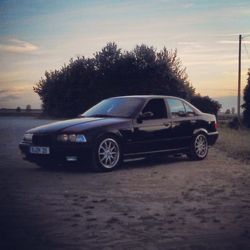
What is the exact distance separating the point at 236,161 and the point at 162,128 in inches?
81.7

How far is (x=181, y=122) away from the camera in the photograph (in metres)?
11.1

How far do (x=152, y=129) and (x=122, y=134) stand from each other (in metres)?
0.91

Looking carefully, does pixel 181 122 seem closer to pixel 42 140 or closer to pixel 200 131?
pixel 200 131

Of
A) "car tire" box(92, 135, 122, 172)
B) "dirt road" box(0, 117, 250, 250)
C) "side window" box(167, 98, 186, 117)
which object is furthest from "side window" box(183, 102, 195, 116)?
"car tire" box(92, 135, 122, 172)

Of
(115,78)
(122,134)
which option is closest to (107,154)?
(122,134)

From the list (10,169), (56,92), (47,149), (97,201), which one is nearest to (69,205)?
(97,201)

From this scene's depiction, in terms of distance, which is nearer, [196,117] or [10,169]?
[10,169]

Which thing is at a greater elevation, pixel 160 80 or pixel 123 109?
pixel 160 80

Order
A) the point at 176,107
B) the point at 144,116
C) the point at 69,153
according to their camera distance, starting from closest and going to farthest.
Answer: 1. the point at 69,153
2. the point at 144,116
3. the point at 176,107

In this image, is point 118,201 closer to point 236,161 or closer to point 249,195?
point 249,195

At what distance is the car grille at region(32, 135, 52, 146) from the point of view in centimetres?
933

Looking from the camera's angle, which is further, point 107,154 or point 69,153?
point 107,154

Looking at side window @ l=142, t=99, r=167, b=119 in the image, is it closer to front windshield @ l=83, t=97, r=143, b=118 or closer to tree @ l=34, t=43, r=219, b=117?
front windshield @ l=83, t=97, r=143, b=118

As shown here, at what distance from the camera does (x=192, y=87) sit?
4416 cm
